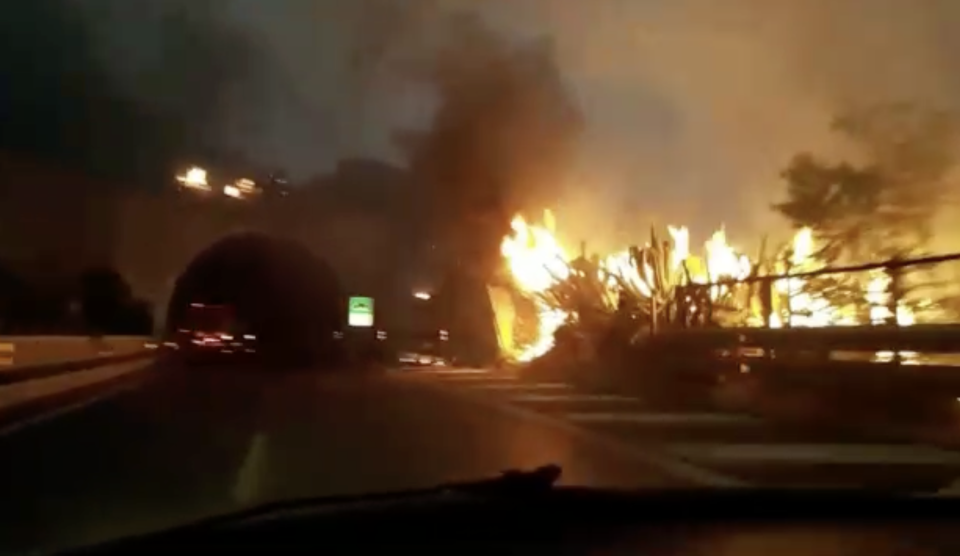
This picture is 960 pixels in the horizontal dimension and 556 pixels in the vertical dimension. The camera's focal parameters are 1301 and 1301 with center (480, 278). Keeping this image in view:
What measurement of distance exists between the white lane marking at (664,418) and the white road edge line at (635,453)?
15.2 inches

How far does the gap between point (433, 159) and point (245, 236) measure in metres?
9.64

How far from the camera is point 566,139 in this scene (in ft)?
106

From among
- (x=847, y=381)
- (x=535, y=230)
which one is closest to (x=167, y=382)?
(x=535, y=230)

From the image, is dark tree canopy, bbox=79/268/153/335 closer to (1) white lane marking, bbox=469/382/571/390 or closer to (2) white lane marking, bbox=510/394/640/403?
(1) white lane marking, bbox=469/382/571/390

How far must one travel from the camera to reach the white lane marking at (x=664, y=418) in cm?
1441

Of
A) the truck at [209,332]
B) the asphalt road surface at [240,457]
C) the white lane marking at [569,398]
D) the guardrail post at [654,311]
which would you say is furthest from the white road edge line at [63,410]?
the truck at [209,332]

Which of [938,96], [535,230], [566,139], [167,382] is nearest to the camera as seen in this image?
[938,96]

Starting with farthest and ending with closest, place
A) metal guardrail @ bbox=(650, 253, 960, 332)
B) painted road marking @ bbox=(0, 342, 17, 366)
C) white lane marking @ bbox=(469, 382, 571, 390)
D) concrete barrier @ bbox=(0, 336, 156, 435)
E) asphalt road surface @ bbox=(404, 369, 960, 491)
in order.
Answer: painted road marking @ bbox=(0, 342, 17, 366), white lane marking @ bbox=(469, 382, 571, 390), concrete barrier @ bbox=(0, 336, 156, 435), metal guardrail @ bbox=(650, 253, 960, 332), asphalt road surface @ bbox=(404, 369, 960, 491)

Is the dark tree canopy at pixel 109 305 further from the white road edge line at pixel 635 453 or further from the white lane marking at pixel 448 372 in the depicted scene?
the white road edge line at pixel 635 453

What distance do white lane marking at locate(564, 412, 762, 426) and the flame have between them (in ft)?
5.66

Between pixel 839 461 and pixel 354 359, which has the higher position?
pixel 354 359

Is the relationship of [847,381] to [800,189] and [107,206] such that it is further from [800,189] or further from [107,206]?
[107,206]

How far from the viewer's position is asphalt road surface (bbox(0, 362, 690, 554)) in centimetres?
865

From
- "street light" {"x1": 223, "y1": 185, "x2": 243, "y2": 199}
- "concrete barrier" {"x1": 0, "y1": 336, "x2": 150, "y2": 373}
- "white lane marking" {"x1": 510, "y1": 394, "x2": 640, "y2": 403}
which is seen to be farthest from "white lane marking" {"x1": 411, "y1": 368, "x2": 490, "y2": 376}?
"street light" {"x1": 223, "y1": 185, "x2": 243, "y2": 199}
